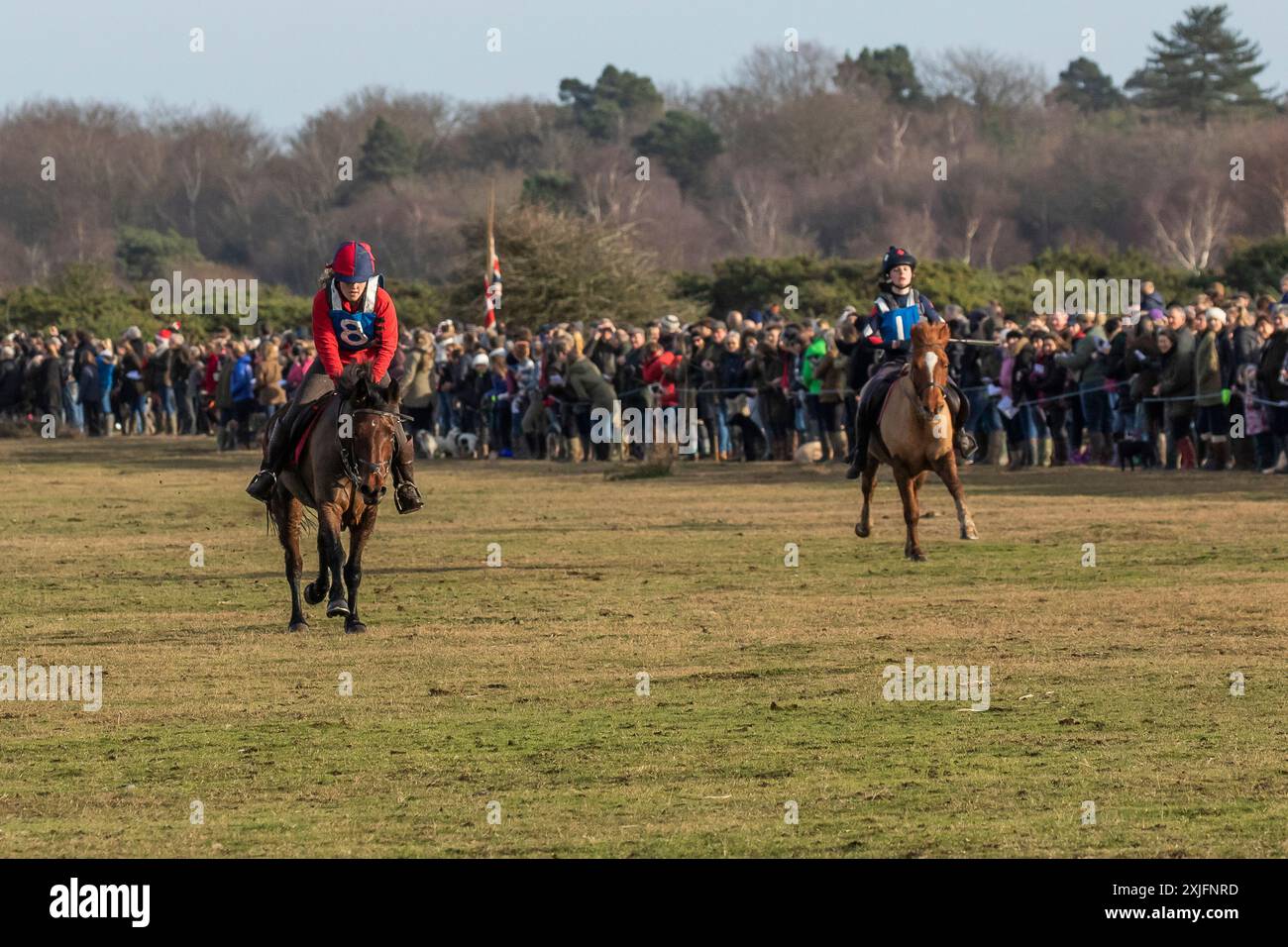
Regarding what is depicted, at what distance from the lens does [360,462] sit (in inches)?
624

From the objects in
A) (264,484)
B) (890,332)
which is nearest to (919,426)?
(890,332)

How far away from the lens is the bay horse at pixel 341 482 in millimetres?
15836

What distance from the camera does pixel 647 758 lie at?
37.5ft

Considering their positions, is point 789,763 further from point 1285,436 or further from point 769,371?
point 769,371

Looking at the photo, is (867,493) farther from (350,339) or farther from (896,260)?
(350,339)

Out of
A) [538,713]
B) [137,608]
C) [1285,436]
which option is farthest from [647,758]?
[1285,436]

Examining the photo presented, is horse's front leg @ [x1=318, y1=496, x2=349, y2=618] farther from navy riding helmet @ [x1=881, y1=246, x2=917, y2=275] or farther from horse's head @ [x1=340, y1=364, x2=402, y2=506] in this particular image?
navy riding helmet @ [x1=881, y1=246, x2=917, y2=275]

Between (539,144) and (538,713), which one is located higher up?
Answer: (539,144)

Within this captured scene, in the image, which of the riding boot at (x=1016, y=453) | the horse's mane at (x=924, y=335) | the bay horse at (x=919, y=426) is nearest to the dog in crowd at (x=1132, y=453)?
the riding boot at (x=1016, y=453)

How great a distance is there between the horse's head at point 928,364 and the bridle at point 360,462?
5920 millimetres

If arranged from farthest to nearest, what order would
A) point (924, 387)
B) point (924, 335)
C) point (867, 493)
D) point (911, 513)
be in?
point (867, 493) → point (911, 513) → point (924, 387) → point (924, 335)

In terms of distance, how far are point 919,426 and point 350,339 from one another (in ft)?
20.2

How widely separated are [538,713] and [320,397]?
14.7 ft
